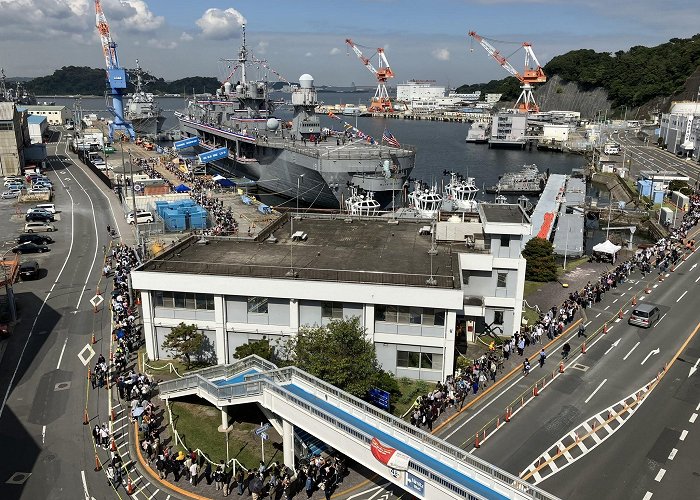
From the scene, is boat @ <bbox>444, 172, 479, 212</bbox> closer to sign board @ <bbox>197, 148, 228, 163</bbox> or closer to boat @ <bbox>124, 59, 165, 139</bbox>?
sign board @ <bbox>197, 148, 228, 163</bbox>

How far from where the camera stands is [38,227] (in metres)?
54.7

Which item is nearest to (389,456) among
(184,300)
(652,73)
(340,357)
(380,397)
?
(340,357)

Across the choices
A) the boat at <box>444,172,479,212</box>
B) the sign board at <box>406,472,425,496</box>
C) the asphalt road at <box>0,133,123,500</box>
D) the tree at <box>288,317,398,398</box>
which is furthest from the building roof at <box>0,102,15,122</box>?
the sign board at <box>406,472,425,496</box>

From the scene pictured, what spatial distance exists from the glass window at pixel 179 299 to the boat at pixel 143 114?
131 m

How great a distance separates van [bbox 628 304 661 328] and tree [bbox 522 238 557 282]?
9561 mm

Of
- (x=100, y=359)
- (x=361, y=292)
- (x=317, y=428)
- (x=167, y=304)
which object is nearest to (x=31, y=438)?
(x=100, y=359)

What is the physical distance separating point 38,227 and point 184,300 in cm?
3467

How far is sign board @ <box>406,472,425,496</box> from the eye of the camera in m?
15.4

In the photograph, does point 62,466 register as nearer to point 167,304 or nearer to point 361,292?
point 167,304

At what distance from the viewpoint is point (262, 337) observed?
2800cm

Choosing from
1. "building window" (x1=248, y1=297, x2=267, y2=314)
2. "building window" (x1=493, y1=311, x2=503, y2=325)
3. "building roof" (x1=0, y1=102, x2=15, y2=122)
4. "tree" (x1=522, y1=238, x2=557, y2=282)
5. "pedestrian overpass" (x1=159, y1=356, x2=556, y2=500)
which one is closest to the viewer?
"pedestrian overpass" (x1=159, y1=356, x2=556, y2=500)

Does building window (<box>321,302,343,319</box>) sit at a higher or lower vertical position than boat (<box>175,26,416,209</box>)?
lower

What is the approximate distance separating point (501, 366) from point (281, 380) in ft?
44.1

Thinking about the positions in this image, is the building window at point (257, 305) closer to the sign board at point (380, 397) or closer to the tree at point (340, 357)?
the tree at point (340, 357)
